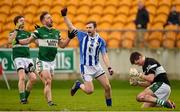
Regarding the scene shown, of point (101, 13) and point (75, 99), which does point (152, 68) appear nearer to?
point (75, 99)

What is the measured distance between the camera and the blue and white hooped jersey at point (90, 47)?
2089cm

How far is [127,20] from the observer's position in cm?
3272

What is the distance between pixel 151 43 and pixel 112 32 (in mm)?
1690

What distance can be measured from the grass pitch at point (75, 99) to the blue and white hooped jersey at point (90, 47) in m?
1.28

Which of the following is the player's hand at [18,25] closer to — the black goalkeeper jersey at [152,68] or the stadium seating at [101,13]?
the black goalkeeper jersey at [152,68]

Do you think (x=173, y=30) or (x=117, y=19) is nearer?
(x=173, y=30)

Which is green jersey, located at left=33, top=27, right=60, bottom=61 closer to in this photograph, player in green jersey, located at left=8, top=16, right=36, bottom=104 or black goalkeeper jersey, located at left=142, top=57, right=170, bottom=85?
player in green jersey, located at left=8, top=16, right=36, bottom=104

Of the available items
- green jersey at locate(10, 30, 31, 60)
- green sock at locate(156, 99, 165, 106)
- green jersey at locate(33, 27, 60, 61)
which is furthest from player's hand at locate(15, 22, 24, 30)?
green sock at locate(156, 99, 165, 106)

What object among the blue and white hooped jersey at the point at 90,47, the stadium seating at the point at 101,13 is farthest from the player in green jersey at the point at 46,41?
the stadium seating at the point at 101,13

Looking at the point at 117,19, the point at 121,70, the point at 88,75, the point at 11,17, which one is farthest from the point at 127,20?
the point at 88,75

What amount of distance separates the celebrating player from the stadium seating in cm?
1110

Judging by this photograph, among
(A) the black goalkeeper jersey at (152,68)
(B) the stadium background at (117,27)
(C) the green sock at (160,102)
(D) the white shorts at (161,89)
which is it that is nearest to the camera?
(A) the black goalkeeper jersey at (152,68)

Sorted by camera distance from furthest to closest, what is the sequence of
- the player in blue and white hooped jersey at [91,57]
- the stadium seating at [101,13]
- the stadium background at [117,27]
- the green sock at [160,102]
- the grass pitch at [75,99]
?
the stadium seating at [101,13]
the stadium background at [117,27]
the player in blue and white hooped jersey at [91,57]
the grass pitch at [75,99]
the green sock at [160,102]

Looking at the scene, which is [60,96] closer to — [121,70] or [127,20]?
[121,70]
